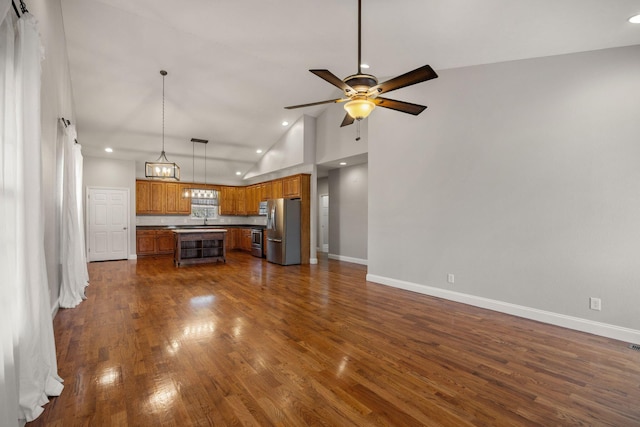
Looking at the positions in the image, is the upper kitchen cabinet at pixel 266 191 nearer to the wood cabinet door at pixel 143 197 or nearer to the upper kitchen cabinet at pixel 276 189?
the upper kitchen cabinet at pixel 276 189

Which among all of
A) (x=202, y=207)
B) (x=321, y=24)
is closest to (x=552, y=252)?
(x=321, y=24)

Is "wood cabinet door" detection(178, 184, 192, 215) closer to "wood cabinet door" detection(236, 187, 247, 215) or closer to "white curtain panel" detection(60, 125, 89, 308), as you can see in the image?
"wood cabinet door" detection(236, 187, 247, 215)

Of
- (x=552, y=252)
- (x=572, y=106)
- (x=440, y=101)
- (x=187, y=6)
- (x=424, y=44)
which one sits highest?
(x=187, y=6)

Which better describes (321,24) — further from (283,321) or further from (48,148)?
(283,321)

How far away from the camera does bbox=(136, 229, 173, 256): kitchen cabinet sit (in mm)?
9284

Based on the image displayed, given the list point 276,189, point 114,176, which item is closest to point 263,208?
point 276,189

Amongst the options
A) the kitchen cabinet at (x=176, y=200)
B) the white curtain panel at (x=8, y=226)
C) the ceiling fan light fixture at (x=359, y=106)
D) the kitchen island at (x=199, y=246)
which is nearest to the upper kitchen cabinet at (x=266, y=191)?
the kitchen island at (x=199, y=246)

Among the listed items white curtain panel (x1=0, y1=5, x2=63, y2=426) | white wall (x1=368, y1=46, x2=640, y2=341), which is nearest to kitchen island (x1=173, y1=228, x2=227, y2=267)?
white wall (x1=368, y1=46, x2=640, y2=341)

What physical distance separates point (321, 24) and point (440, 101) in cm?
220

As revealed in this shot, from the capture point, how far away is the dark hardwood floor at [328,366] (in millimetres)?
1954

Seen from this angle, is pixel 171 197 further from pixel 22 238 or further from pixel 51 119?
pixel 22 238

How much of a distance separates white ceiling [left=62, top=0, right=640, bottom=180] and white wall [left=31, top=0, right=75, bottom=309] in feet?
2.54

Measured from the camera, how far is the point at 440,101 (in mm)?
4703

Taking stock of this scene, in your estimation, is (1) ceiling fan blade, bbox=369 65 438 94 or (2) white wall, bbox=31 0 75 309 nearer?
(1) ceiling fan blade, bbox=369 65 438 94
